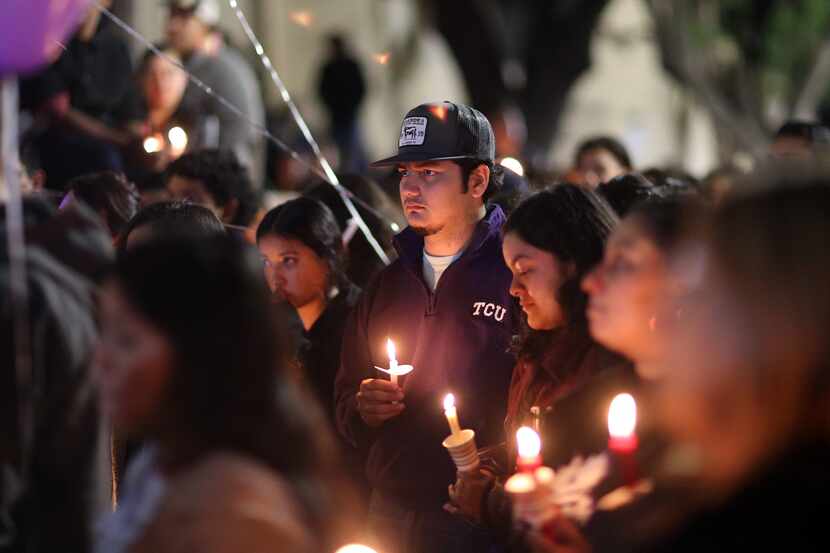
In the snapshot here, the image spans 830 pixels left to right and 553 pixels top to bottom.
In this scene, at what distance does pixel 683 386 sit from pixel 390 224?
3904mm

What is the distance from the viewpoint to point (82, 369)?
3.25m

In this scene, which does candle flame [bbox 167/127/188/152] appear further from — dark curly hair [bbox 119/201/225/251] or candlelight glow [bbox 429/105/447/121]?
candlelight glow [bbox 429/105/447/121]

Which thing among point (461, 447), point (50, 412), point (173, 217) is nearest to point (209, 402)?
point (50, 412)

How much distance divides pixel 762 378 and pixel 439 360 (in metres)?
2.39

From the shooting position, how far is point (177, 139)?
7.56 m

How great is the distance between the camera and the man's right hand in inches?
177

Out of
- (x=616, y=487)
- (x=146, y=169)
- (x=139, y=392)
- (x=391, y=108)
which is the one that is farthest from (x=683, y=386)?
(x=391, y=108)

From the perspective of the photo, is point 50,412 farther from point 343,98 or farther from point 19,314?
point 343,98

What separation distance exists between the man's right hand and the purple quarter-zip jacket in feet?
0.72

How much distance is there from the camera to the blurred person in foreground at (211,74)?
28.6ft

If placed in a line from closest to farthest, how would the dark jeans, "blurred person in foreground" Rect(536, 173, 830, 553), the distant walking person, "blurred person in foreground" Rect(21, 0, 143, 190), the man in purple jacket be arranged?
"blurred person in foreground" Rect(536, 173, 830, 553) < the dark jeans < the man in purple jacket < "blurred person in foreground" Rect(21, 0, 143, 190) < the distant walking person

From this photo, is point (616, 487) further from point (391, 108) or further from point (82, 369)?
point (391, 108)

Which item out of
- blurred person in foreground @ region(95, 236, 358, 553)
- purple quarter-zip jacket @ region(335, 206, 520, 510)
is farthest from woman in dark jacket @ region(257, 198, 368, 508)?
blurred person in foreground @ region(95, 236, 358, 553)

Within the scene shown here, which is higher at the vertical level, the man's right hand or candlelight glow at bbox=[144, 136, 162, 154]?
candlelight glow at bbox=[144, 136, 162, 154]
